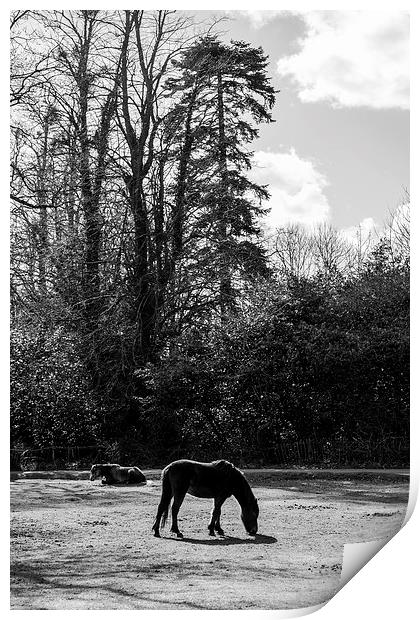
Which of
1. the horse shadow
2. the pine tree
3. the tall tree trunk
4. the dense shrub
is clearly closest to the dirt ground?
the horse shadow

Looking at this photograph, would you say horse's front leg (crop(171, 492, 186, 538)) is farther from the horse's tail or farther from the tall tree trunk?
the tall tree trunk

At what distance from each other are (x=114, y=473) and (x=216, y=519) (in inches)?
53.5

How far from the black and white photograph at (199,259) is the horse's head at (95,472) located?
0.05m

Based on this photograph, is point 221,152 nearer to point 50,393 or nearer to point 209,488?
point 50,393

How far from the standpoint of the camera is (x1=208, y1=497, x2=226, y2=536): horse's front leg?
21.2 feet

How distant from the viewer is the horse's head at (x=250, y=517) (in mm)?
6535

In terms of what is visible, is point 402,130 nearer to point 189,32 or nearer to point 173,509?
point 189,32

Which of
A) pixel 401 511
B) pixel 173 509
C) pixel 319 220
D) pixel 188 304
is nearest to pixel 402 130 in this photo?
pixel 319 220

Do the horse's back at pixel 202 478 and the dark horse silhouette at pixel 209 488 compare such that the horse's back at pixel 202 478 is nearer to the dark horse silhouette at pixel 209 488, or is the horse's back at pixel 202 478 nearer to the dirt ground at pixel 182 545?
the dark horse silhouette at pixel 209 488

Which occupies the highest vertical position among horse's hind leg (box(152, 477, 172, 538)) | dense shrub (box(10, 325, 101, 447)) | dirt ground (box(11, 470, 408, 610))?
dense shrub (box(10, 325, 101, 447))

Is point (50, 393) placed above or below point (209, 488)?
above

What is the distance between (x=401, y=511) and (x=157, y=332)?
105 inches

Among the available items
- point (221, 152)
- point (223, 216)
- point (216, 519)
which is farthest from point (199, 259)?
point (216, 519)

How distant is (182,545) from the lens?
6.37 meters
